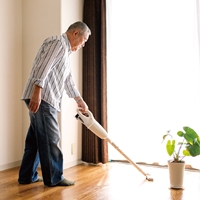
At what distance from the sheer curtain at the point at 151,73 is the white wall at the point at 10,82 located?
0.93m

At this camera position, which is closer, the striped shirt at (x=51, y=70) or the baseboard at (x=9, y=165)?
the striped shirt at (x=51, y=70)

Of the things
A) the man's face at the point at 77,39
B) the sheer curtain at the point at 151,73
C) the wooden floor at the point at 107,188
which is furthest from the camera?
the sheer curtain at the point at 151,73

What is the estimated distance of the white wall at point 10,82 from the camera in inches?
111

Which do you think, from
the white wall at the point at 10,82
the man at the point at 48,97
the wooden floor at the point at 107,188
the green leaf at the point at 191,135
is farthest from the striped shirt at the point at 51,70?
the green leaf at the point at 191,135

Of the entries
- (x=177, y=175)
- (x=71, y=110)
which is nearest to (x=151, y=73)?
(x=71, y=110)

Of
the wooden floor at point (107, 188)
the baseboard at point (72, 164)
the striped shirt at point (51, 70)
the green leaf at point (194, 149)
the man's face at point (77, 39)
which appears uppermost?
the man's face at point (77, 39)

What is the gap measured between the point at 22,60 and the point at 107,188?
1.65 metres

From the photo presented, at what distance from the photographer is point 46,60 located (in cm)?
199

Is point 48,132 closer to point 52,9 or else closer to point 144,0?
point 52,9

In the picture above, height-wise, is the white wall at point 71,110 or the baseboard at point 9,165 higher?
the white wall at point 71,110

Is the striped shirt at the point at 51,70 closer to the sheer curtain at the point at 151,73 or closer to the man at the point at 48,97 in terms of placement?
the man at the point at 48,97

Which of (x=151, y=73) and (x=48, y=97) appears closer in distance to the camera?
(x=48, y=97)

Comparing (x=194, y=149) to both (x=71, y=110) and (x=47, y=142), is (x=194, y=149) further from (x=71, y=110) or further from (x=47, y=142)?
(x=71, y=110)

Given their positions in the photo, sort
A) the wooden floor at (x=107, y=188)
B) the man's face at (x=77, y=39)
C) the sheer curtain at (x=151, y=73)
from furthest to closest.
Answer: the sheer curtain at (x=151, y=73) → the man's face at (x=77, y=39) → the wooden floor at (x=107, y=188)
